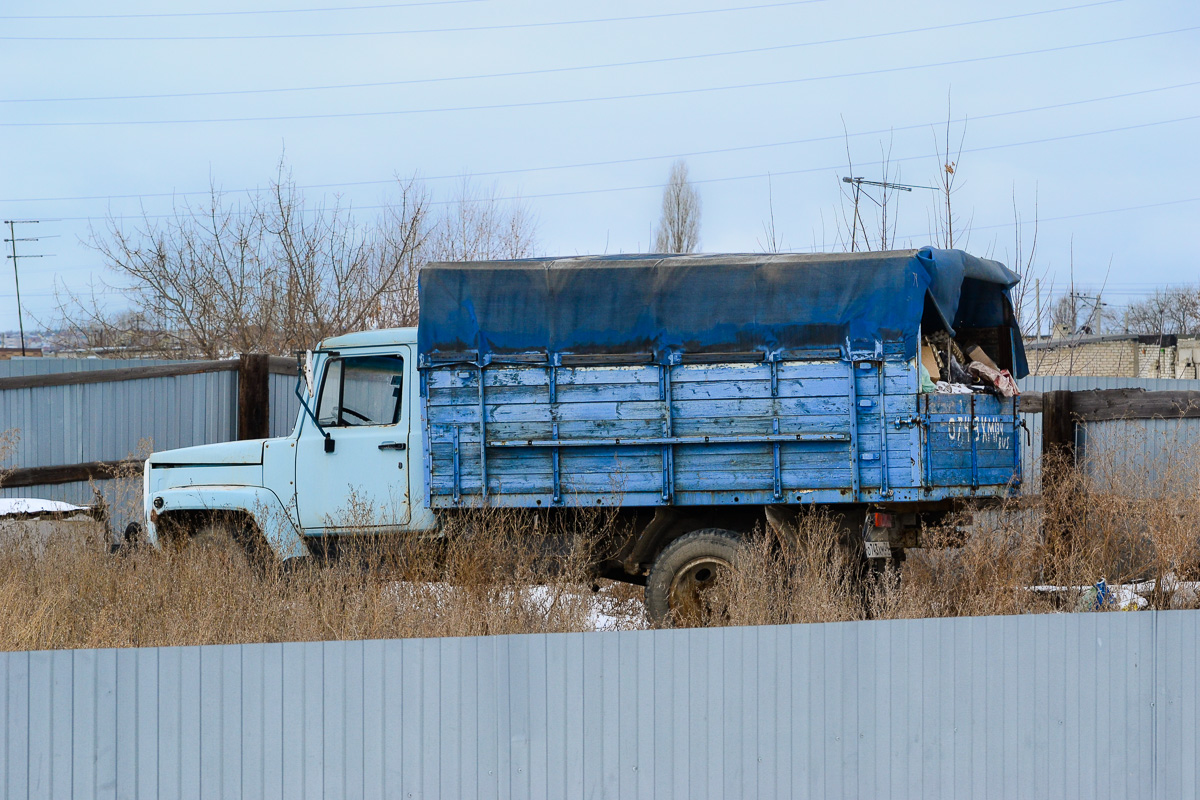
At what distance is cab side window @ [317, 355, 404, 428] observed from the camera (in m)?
7.18

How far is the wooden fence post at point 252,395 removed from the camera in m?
11.3

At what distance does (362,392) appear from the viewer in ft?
23.8

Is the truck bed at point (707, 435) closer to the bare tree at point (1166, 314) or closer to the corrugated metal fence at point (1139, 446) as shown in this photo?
the corrugated metal fence at point (1139, 446)

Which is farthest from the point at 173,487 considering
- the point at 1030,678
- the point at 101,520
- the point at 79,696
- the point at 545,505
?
the point at 1030,678

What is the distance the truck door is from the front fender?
0.14m

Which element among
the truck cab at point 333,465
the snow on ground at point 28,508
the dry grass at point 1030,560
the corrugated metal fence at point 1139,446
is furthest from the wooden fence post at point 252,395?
the corrugated metal fence at point 1139,446

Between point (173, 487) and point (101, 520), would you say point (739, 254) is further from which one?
point (101, 520)

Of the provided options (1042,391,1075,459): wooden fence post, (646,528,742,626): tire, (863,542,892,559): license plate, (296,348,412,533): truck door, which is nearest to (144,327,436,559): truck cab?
(296,348,412,533): truck door

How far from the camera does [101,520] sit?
28.6ft

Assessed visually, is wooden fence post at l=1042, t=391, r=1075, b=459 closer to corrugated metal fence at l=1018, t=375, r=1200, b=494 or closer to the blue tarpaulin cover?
corrugated metal fence at l=1018, t=375, r=1200, b=494

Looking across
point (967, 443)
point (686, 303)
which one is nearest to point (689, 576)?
point (686, 303)

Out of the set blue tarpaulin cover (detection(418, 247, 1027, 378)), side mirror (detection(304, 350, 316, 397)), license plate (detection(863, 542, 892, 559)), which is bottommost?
license plate (detection(863, 542, 892, 559))

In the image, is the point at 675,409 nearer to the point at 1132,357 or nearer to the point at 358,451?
the point at 358,451

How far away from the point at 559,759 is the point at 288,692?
1.19m
